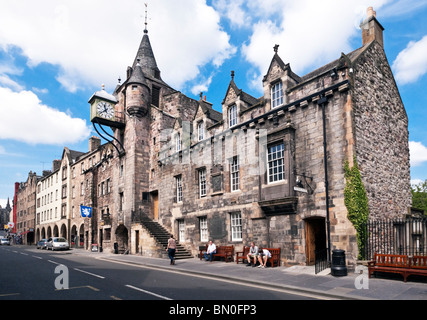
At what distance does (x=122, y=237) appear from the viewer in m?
29.1

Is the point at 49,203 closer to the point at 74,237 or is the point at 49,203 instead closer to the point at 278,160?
the point at 74,237

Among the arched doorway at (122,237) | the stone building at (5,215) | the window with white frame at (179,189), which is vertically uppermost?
the window with white frame at (179,189)

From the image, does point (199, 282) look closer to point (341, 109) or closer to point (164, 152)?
point (341, 109)

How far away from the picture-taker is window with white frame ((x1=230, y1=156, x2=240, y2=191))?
1872 cm

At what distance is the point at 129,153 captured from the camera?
27500 millimetres

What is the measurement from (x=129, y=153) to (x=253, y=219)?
14.5 m

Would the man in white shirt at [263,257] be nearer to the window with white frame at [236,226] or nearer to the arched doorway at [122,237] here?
the window with white frame at [236,226]

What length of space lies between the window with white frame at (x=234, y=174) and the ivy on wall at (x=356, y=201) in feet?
22.5

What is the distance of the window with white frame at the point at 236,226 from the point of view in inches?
715

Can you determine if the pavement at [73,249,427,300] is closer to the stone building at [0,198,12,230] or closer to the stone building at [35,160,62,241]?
the stone building at [35,160,62,241]

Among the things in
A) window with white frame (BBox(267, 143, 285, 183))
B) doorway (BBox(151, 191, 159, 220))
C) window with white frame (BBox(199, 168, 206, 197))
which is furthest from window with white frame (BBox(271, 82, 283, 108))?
doorway (BBox(151, 191, 159, 220))

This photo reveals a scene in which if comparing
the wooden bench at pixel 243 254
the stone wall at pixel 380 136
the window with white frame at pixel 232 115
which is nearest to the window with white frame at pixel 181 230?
the wooden bench at pixel 243 254

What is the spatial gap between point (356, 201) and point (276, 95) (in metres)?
6.96
